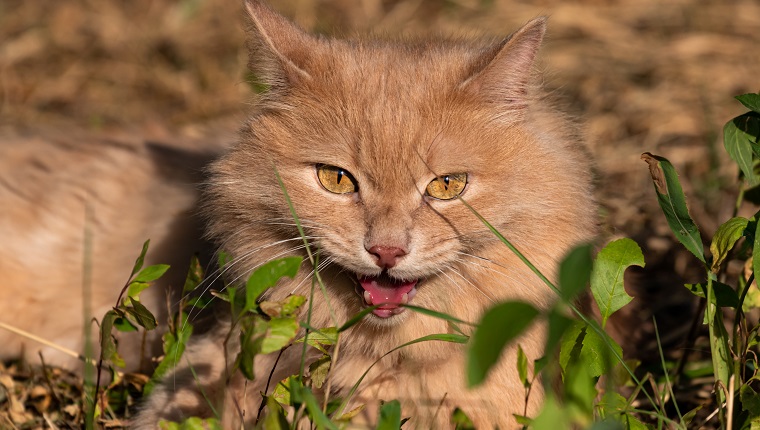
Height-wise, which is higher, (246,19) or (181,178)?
(246,19)

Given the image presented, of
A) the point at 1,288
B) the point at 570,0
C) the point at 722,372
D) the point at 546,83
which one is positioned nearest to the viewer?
the point at 722,372

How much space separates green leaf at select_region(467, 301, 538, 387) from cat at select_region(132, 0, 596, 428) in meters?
0.71

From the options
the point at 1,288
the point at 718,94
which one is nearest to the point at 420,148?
the point at 1,288

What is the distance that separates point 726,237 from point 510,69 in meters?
0.67

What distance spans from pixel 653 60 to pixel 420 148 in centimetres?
319

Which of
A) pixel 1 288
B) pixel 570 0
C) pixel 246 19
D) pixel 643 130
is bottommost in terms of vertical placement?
pixel 1 288

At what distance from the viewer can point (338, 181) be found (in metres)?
2.20

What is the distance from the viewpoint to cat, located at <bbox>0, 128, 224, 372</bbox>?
3094 millimetres

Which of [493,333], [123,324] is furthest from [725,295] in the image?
[123,324]

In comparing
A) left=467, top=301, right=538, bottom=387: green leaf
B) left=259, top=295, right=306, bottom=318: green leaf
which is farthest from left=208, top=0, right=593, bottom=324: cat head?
left=467, top=301, right=538, bottom=387: green leaf

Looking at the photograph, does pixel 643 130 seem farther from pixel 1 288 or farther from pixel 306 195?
pixel 1 288

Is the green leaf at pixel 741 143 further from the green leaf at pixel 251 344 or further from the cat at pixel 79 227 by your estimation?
the cat at pixel 79 227

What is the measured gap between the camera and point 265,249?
7.57ft

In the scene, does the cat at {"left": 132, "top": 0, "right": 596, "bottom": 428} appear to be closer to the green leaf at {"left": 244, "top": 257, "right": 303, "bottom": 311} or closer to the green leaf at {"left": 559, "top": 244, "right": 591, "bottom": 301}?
the green leaf at {"left": 244, "top": 257, "right": 303, "bottom": 311}
